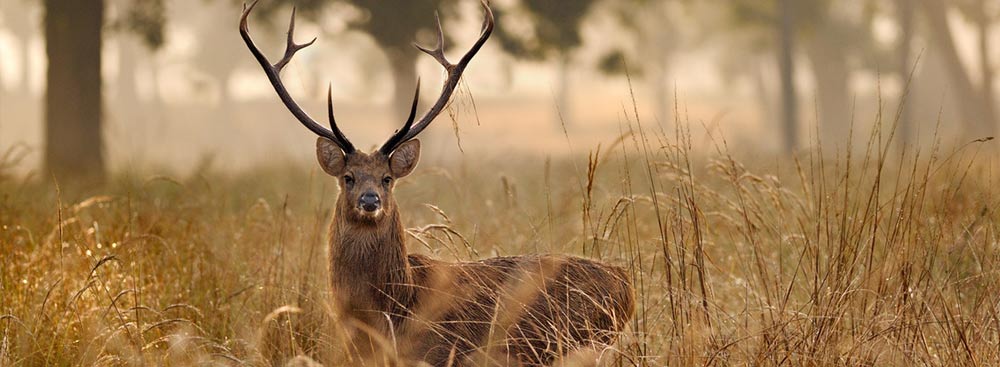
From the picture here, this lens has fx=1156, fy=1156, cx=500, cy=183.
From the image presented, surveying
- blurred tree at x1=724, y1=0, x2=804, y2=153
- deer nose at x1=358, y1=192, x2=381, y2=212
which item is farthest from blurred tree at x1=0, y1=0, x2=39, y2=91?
deer nose at x1=358, y1=192, x2=381, y2=212

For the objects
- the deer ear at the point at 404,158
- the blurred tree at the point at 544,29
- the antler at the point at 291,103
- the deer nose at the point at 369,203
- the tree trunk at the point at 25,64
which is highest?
the blurred tree at the point at 544,29

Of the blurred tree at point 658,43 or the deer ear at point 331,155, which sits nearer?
the deer ear at point 331,155

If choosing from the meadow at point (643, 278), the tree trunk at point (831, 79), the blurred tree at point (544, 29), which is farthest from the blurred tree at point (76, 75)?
the tree trunk at point (831, 79)

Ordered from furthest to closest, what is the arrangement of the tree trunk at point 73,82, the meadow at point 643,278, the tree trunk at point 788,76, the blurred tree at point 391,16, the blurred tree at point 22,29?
the blurred tree at point 22,29
the tree trunk at point 788,76
the blurred tree at point 391,16
the tree trunk at point 73,82
the meadow at point 643,278

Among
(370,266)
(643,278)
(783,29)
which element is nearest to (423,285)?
(370,266)

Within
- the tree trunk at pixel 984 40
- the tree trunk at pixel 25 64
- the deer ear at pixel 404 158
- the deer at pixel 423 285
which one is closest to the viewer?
the deer at pixel 423 285

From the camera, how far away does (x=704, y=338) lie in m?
3.86

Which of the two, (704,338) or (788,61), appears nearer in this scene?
(704,338)

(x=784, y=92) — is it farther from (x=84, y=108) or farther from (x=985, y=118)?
(x=84, y=108)

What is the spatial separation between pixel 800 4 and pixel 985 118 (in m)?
5.21

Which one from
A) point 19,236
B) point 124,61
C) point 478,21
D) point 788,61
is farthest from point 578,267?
point 124,61

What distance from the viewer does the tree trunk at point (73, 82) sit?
12.5 m

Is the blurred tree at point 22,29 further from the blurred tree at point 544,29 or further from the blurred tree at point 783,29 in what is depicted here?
the blurred tree at point 544,29

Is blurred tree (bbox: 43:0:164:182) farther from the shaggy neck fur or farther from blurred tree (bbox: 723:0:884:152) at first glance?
blurred tree (bbox: 723:0:884:152)
